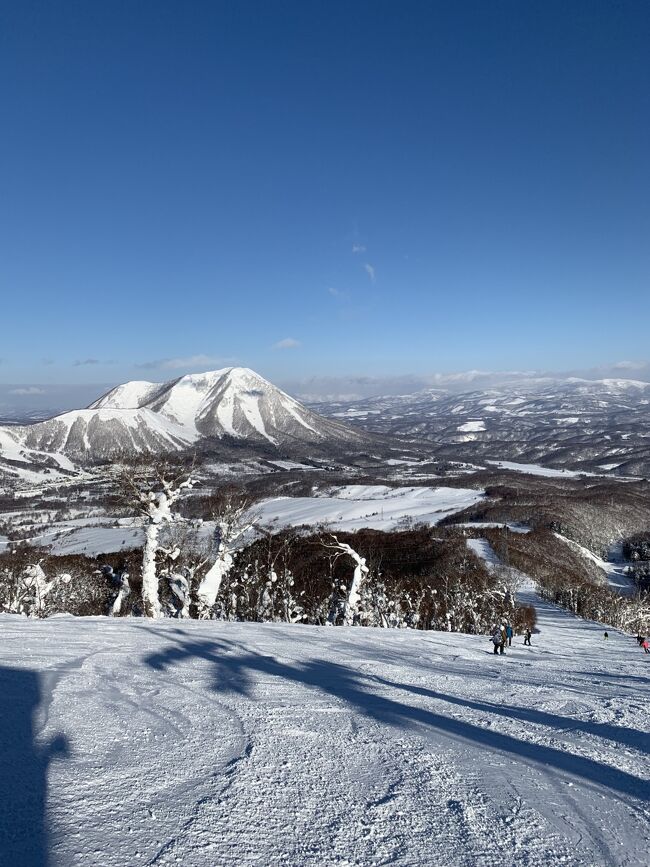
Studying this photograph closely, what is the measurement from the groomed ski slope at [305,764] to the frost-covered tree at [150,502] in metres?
8.01

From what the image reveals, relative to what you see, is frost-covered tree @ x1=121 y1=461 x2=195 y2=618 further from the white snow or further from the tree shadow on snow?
the white snow

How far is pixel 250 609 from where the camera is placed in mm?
40062

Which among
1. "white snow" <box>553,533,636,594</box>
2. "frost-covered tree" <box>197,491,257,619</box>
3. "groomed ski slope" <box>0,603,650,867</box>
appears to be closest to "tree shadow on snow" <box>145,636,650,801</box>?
"groomed ski slope" <box>0,603,650,867</box>

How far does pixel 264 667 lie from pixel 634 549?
139 m

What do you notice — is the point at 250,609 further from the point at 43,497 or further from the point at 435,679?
the point at 43,497

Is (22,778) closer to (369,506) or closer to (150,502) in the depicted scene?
(150,502)

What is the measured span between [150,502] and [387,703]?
1299 cm

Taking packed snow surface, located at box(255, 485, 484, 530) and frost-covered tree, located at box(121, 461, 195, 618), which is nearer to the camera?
frost-covered tree, located at box(121, 461, 195, 618)

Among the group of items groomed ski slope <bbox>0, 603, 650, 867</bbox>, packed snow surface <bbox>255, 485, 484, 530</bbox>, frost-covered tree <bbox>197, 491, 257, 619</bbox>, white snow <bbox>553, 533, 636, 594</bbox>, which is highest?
groomed ski slope <bbox>0, 603, 650, 867</bbox>

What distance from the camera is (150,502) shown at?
18188mm

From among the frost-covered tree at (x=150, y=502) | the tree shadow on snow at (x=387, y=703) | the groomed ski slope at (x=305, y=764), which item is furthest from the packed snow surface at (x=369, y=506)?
the groomed ski slope at (x=305, y=764)

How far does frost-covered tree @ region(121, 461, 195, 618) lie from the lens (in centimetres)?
1775

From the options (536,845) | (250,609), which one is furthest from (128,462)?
(250,609)

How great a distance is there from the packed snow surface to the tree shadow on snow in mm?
108012
